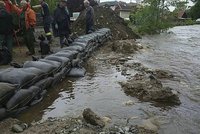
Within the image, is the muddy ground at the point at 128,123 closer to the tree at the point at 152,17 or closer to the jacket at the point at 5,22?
the jacket at the point at 5,22

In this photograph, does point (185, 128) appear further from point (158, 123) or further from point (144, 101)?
point (144, 101)

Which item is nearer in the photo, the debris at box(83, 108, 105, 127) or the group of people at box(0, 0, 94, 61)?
the debris at box(83, 108, 105, 127)

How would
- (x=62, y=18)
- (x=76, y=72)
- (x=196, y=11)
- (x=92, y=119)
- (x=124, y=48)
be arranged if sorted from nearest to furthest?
(x=92, y=119)
(x=76, y=72)
(x=62, y=18)
(x=124, y=48)
(x=196, y=11)

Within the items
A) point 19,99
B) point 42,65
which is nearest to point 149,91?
point 42,65

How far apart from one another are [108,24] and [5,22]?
9.05 meters

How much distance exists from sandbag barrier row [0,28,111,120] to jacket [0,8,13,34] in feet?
5.47

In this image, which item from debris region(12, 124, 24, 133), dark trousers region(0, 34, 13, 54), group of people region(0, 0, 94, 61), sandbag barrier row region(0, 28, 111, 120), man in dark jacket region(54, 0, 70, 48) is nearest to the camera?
debris region(12, 124, 24, 133)

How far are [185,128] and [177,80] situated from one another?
2980mm

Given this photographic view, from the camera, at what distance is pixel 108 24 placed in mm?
17078

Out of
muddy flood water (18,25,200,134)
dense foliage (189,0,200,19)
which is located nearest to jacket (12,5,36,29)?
muddy flood water (18,25,200,134)

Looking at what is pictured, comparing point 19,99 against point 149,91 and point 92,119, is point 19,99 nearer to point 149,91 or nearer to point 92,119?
point 92,119

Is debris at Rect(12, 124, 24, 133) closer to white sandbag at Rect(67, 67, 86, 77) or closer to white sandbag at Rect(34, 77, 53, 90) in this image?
white sandbag at Rect(34, 77, 53, 90)

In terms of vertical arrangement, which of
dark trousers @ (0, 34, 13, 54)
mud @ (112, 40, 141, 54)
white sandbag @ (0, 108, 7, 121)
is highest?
dark trousers @ (0, 34, 13, 54)

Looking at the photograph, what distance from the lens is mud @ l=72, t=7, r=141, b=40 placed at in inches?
639
